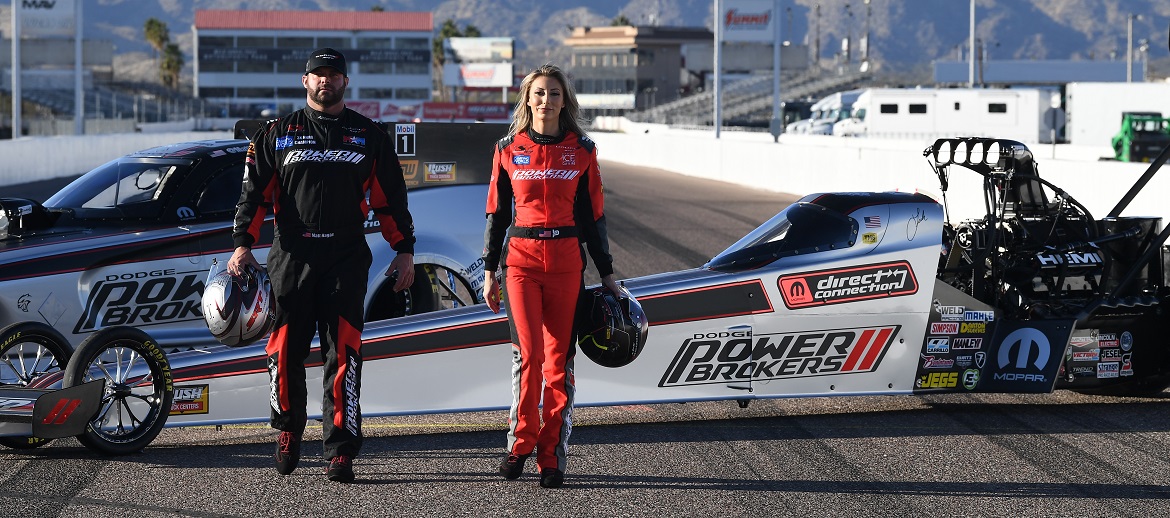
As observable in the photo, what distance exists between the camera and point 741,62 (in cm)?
8581

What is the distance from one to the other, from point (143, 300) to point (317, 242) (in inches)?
99.4

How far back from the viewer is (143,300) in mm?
7883

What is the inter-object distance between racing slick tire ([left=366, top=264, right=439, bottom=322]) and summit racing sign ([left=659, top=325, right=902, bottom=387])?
2236 mm

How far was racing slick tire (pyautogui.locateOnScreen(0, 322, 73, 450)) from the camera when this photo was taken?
6.32m

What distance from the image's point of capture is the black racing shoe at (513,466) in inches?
233

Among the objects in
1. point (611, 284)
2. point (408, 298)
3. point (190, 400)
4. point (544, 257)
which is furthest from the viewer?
point (408, 298)

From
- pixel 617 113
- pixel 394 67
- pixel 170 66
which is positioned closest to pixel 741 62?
pixel 617 113

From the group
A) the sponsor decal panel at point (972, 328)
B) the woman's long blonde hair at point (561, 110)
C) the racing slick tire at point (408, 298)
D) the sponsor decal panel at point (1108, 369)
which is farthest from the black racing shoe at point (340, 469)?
the sponsor decal panel at point (1108, 369)

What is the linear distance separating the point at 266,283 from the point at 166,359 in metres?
0.90

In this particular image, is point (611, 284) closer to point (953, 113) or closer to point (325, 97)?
point (325, 97)

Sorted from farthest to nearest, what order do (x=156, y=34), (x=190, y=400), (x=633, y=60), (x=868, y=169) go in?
1. (x=633, y=60)
2. (x=156, y=34)
3. (x=868, y=169)
4. (x=190, y=400)

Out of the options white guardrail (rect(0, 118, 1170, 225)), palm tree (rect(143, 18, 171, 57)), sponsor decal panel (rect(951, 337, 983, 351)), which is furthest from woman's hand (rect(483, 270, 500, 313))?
palm tree (rect(143, 18, 171, 57))

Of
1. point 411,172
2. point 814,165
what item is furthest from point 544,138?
point 814,165

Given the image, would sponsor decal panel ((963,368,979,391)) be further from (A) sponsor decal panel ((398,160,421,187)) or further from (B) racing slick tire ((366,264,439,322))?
(A) sponsor decal panel ((398,160,421,187))
